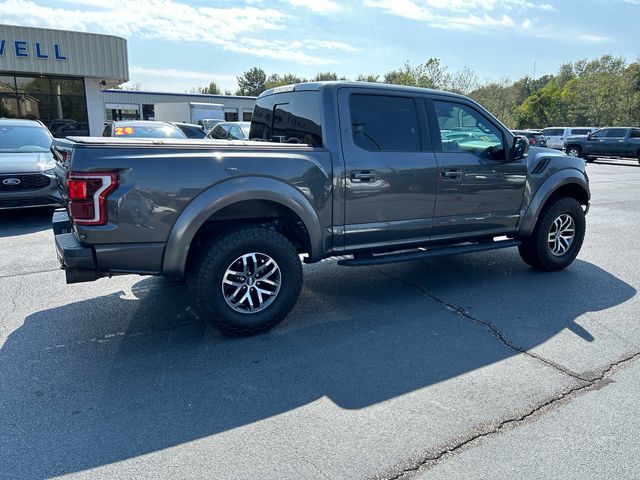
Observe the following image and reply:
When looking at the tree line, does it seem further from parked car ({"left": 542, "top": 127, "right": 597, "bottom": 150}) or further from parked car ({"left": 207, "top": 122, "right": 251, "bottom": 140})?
parked car ({"left": 207, "top": 122, "right": 251, "bottom": 140})

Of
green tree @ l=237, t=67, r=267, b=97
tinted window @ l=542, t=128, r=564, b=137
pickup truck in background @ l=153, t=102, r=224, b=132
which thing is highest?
green tree @ l=237, t=67, r=267, b=97

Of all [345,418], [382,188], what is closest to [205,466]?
[345,418]

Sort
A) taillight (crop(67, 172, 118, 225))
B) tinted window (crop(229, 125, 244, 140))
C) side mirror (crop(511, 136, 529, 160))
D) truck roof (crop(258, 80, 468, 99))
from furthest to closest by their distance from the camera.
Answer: tinted window (crop(229, 125, 244, 140)) → side mirror (crop(511, 136, 529, 160)) → truck roof (crop(258, 80, 468, 99)) → taillight (crop(67, 172, 118, 225))

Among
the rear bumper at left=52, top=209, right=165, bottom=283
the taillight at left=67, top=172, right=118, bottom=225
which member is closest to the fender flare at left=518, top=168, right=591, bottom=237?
the rear bumper at left=52, top=209, right=165, bottom=283

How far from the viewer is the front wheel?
5434 mm

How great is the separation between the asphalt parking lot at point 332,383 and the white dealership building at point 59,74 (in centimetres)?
1721

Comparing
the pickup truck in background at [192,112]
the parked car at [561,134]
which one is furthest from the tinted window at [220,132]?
the parked car at [561,134]

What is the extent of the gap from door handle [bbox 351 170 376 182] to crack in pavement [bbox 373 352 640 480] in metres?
2.15

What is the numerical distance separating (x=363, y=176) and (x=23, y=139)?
7.57 m

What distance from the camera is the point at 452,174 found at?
4.59m

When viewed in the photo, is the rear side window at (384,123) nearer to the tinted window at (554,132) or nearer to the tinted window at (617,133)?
the tinted window at (617,133)

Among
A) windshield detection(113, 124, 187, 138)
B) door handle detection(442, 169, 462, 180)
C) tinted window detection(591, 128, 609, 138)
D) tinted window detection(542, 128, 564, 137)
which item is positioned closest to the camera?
door handle detection(442, 169, 462, 180)

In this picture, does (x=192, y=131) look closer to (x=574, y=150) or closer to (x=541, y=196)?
(x=541, y=196)

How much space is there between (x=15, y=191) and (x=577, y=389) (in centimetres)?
797
